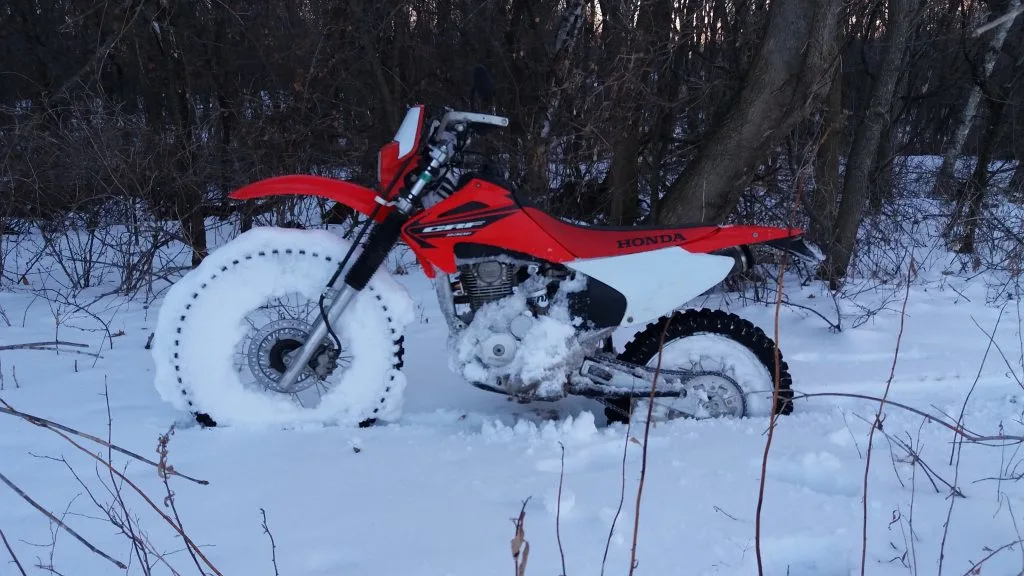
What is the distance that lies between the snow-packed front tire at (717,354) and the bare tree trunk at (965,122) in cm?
550

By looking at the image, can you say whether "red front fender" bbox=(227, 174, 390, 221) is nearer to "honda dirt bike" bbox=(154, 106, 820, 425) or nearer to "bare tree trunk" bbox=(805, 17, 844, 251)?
"honda dirt bike" bbox=(154, 106, 820, 425)

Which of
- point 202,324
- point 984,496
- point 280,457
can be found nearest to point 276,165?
point 202,324

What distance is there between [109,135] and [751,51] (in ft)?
15.7

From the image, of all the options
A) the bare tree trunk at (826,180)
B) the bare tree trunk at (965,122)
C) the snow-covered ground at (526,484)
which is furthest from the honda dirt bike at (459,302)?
the bare tree trunk at (965,122)

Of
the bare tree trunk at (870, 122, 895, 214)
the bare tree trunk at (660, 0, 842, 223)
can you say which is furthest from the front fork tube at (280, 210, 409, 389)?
the bare tree trunk at (870, 122, 895, 214)

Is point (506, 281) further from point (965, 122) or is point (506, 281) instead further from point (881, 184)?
point (965, 122)

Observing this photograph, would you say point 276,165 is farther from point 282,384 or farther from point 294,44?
point 282,384

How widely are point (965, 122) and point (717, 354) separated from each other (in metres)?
6.65

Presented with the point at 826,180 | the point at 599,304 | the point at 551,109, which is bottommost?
the point at 599,304

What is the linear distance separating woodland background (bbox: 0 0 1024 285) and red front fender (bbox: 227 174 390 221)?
240cm

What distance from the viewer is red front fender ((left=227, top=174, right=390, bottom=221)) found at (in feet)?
9.50

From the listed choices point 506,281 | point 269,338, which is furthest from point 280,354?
point 506,281

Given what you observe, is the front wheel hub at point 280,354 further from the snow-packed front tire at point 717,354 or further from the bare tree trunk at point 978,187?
the bare tree trunk at point 978,187

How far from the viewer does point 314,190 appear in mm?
2908
